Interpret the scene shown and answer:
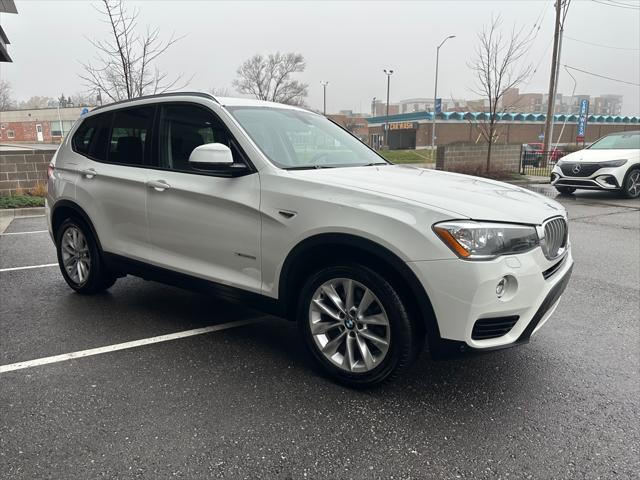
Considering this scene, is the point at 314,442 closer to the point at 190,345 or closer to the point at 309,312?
the point at 309,312

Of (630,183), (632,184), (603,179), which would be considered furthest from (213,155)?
(632,184)

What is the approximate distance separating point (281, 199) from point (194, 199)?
2.67 ft

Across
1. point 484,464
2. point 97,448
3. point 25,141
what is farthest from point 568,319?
point 25,141

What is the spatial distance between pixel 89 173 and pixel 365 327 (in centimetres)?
313

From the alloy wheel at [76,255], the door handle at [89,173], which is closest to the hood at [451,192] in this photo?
the door handle at [89,173]

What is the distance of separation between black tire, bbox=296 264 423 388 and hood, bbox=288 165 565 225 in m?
0.52

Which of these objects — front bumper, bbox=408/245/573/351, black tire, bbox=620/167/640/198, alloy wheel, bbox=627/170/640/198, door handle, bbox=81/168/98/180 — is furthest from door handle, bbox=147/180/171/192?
alloy wheel, bbox=627/170/640/198

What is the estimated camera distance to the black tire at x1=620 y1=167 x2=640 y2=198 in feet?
41.4

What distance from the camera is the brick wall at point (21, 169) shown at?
38.4 ft

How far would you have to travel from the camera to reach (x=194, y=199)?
145 inches

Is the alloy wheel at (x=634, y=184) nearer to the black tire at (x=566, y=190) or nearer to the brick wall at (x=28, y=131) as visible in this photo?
the black tire at (x=566, y=190)

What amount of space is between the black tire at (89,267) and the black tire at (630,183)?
12.6 metres

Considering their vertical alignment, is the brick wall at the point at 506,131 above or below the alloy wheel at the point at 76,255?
above

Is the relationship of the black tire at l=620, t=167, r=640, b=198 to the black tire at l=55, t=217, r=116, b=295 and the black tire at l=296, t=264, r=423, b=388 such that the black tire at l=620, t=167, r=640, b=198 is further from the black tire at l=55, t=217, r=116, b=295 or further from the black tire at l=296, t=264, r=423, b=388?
the black tire at l=55, t=217, r=116, b=295
